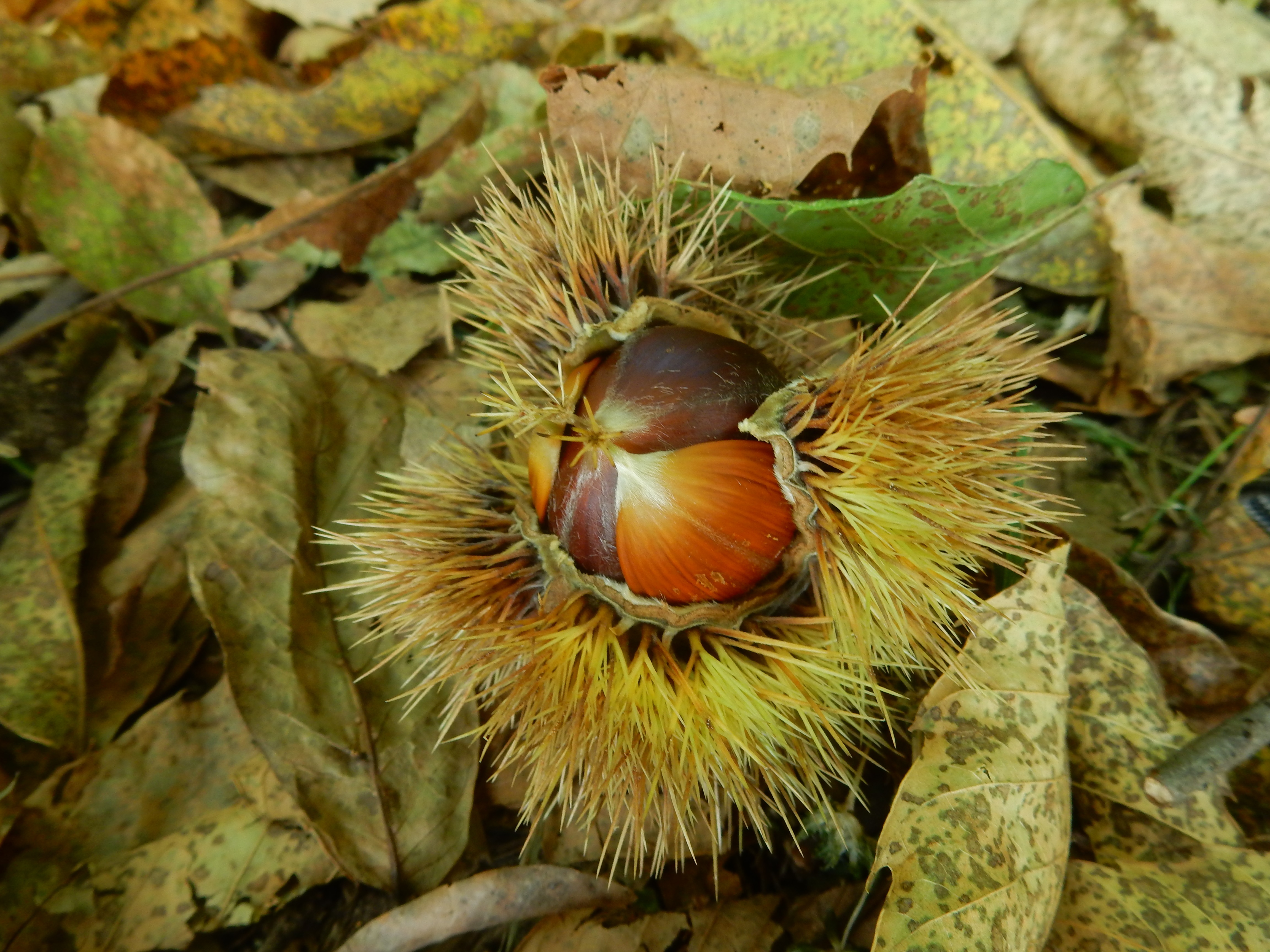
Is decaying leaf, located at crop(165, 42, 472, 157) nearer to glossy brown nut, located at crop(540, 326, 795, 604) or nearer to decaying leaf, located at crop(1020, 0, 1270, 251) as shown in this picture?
glossy brown nut, located at crop(540, 326, 795, 604)

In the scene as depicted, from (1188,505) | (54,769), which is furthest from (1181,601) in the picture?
(54,769)

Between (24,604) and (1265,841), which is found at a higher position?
(1265,841)

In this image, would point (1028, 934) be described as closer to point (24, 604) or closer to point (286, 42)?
point (24, 604)

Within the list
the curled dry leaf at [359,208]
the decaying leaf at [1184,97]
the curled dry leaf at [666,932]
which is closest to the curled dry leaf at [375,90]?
the curled dry leaf at [359,208]

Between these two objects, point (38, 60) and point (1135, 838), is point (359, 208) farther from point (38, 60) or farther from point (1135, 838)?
point (1135, 838)

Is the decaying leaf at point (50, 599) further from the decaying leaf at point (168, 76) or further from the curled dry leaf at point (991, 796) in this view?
the curled dry leaf at point (991, 796)

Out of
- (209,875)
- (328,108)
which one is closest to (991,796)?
(209,875)
